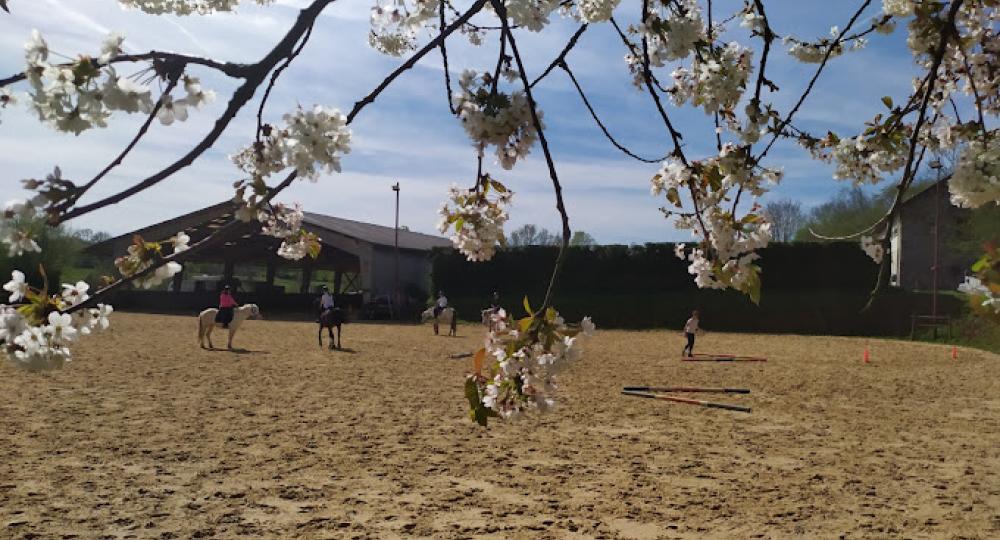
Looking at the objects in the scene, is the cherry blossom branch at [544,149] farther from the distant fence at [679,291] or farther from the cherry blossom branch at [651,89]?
the distant fence at [679,291]

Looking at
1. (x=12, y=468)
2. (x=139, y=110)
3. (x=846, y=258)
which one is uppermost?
(x=846, y=258)

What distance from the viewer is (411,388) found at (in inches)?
403

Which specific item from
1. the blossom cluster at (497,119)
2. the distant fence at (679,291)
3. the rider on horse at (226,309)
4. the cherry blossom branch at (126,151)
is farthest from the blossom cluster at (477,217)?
the distant fence at (679,291)

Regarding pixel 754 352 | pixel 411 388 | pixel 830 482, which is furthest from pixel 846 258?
pixel 830 482

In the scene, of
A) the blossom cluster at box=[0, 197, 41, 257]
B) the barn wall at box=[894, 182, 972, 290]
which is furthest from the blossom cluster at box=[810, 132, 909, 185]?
the barn wall at box=[894, 182, 972, 290]

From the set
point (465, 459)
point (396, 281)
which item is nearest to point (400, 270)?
point (396, 281)

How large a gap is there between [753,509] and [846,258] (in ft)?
81.6

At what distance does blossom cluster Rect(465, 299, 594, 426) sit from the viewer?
6.41ft

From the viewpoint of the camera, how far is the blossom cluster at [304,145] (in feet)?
5.59

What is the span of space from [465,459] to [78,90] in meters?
5.16

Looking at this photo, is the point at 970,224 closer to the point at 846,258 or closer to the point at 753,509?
the point at 846,258

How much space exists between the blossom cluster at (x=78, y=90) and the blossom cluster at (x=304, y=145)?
0.29 metres

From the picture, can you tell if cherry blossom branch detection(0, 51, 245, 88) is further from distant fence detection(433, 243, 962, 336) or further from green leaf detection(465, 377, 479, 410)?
distant fence detection(433, 243, 962, 336)

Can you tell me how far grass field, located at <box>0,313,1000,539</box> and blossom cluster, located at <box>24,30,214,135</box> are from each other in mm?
3427
